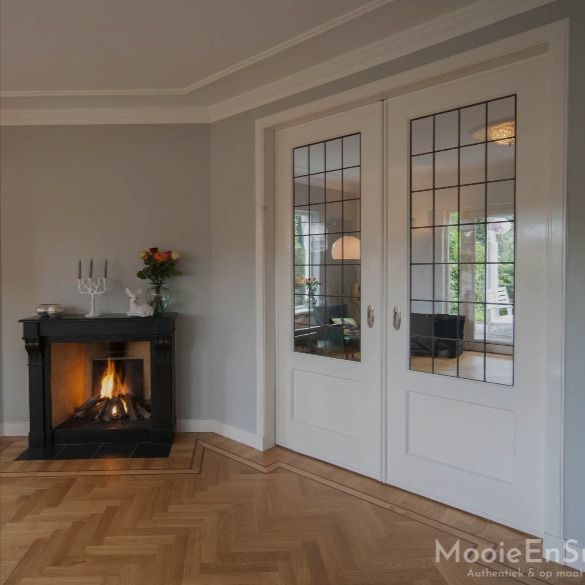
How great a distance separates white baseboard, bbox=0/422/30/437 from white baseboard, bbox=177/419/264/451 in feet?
4.12

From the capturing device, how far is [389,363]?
2889 mm

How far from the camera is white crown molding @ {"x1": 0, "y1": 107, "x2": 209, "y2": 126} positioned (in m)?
3.70

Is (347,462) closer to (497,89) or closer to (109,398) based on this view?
(109,398)

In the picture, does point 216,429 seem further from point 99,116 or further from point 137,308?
point 99,116

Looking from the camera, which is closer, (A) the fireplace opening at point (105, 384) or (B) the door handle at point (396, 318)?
(B) the door handle at point (396, 318)

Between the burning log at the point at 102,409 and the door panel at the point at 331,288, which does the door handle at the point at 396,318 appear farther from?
the burning log at the point at 102,409

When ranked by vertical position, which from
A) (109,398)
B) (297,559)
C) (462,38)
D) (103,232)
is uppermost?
(462,38)

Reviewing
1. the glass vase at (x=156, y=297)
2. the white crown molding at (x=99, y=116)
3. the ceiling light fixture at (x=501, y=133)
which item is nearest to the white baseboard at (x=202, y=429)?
the glass vase at (x=156, y=297)

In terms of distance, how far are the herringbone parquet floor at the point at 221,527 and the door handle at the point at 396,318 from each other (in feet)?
3.34

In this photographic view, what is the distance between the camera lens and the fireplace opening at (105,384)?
12.6 ft

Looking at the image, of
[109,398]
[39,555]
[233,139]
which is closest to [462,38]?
[233,139]

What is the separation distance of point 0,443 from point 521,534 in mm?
3725

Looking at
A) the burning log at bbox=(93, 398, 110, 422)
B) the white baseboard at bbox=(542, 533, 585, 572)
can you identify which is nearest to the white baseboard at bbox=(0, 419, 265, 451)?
the burning log at bbox=(93, 398, 110, 422)

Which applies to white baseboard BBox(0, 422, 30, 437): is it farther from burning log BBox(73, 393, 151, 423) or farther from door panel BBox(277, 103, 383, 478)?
door panel BBox(277, 103, 383, 478)
